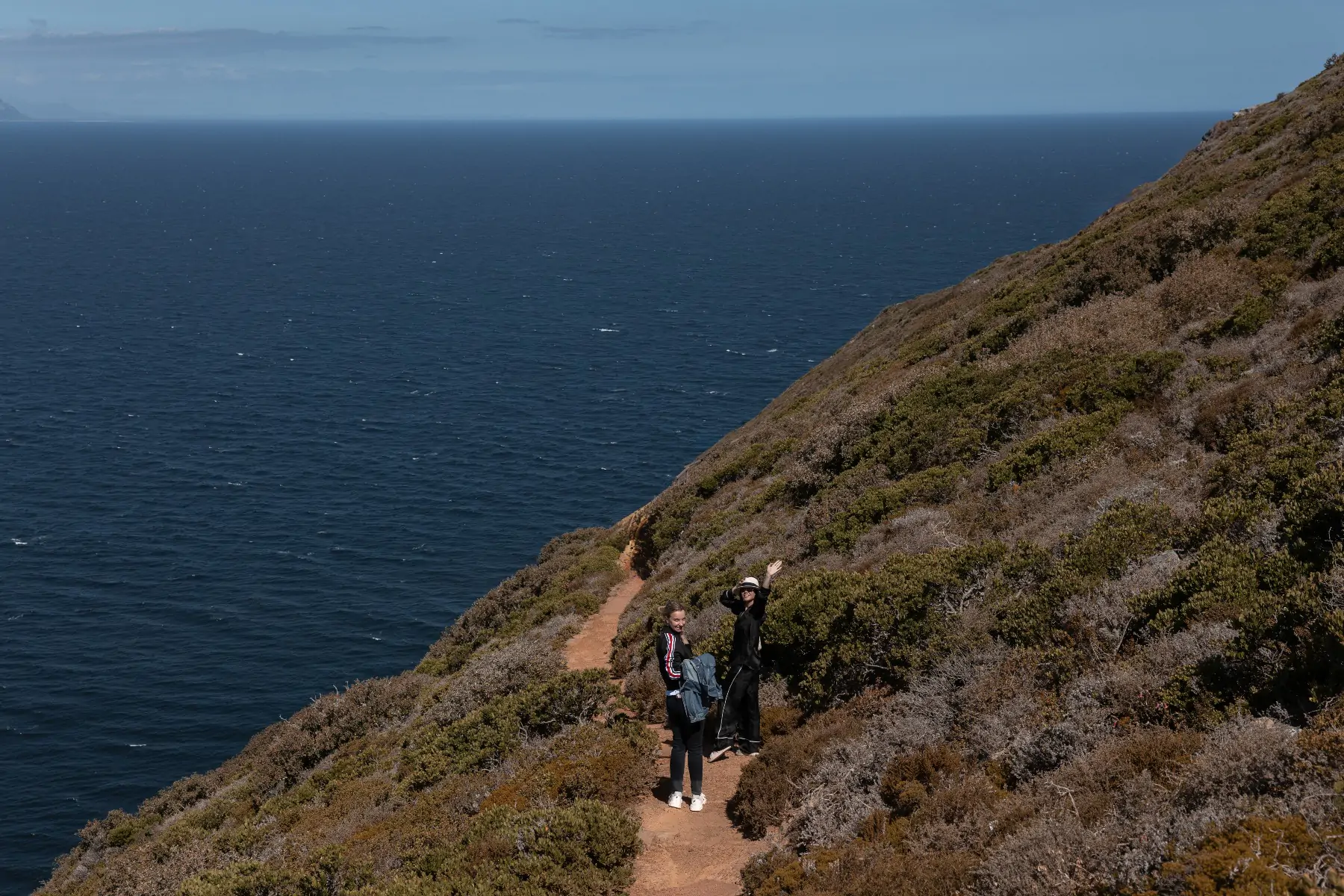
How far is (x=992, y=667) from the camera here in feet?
33.0

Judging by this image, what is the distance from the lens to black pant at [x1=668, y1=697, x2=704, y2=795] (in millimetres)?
10500

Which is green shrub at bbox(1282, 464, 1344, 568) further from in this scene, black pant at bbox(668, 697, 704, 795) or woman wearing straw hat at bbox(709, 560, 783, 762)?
black pant at bbox(668, 697, 704, 795)

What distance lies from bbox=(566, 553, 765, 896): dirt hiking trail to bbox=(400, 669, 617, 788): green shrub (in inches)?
67.0

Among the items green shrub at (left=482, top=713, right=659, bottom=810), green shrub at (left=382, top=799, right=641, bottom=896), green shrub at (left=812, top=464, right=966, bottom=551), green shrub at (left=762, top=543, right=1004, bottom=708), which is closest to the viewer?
green shrub at (left=382, top=799, right=641, bottom=896)

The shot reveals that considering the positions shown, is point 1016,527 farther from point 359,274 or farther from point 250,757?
point 359,274

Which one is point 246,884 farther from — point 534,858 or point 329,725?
point 329,725

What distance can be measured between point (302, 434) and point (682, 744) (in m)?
61.4

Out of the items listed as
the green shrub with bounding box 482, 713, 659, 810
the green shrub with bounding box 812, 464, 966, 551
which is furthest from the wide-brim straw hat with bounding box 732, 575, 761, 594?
the green shrub with bounding box 812, 464, 966, 551

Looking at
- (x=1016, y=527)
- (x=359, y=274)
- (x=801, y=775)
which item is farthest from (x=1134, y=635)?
(x=359, y=274)

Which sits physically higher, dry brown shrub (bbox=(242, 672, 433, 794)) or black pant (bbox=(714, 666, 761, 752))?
black pant (bbox=(714, 666, 761, 752))

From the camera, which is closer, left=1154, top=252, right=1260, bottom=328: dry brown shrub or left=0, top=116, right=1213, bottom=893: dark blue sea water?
left=1154, top=252, right=1260, bottom=328: dry brown shrub

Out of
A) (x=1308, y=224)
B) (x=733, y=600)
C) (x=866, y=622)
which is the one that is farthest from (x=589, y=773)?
(x=1308, y=224)

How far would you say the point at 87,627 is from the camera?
4497cm

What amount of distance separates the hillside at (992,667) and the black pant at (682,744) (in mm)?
498
